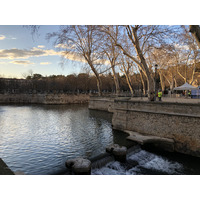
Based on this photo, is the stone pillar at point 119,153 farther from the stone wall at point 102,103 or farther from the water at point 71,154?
the stone wall at point 102,103

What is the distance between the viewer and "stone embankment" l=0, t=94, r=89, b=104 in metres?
40.6

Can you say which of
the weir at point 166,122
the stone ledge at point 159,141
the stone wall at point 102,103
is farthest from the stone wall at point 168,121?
the stone wall at point 102,103

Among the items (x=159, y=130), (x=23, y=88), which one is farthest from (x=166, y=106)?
(x=23, y=88)

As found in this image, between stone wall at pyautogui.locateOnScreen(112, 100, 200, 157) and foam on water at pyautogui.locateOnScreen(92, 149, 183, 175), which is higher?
stone wall at pyautogui.locateOnScreen(112, 100, 200, 157)

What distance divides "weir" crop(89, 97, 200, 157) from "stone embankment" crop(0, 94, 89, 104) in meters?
28.9

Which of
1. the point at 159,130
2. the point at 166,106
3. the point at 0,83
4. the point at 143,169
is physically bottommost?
the point at 143,169

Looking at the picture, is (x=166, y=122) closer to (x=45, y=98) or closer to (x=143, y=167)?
(x=143, y=167)

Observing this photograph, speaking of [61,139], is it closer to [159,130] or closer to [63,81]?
[159,130]

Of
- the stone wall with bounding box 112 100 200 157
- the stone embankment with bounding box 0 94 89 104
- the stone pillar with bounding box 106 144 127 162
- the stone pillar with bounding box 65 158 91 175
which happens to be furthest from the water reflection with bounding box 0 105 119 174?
the stone embankment with bounding box 0 94 89 104

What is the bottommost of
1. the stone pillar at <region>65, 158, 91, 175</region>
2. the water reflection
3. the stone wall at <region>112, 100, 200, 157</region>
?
the water reflection

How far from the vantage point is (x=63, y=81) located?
62.8 metres

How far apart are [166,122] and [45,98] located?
3417cm

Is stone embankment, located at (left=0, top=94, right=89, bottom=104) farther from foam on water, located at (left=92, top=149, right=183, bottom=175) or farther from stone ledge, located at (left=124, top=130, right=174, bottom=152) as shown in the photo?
foam on water, located at (left=92, top=149, right=183, bottom=175)

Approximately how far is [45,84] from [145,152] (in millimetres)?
54249
